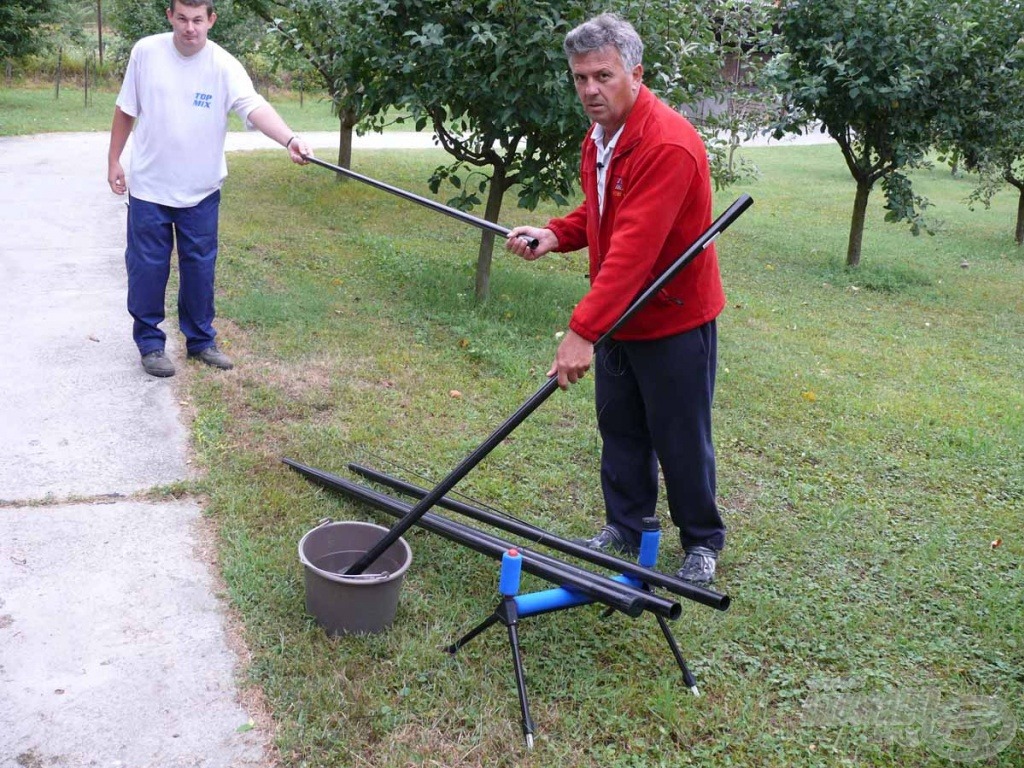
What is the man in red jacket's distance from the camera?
3094 millimetres

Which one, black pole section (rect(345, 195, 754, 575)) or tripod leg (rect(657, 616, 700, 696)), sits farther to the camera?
tripod leg (rect(657, 616, 700, 696))

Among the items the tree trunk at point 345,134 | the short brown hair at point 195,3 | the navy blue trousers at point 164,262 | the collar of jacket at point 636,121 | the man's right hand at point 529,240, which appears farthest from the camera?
the tree trunk at point 345,134

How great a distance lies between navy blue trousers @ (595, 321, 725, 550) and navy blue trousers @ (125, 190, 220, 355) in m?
2.49

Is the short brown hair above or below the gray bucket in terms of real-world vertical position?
above

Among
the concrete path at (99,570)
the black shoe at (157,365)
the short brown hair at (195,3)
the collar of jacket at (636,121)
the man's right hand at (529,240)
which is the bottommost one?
the concrete path at (99,570)

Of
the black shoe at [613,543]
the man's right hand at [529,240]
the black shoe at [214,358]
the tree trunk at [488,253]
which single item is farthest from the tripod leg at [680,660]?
the tree trunk at [488,253]

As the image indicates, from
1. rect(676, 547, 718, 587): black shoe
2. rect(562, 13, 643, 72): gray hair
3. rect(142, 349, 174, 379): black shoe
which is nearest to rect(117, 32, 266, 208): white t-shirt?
rect(142, 349, 174, 379): black shoe

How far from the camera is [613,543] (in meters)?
3.90

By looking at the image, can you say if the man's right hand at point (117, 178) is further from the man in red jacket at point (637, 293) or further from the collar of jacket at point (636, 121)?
the collar of jacket at point (636, 121)

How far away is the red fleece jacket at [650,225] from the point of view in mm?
3094

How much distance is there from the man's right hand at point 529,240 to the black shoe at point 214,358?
7.58 feet

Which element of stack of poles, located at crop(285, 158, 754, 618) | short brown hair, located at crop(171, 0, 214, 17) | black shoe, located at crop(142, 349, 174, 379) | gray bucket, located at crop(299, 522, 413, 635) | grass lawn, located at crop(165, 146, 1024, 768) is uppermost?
short brown hair, located at crop(171, 0, 214, 17)

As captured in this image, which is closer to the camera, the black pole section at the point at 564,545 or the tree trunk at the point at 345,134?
the black pole section at the point at 564,545

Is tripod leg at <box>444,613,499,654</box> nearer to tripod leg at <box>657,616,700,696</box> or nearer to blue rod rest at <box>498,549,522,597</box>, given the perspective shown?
blue rod rest at <box>498,549,522,597</box>
